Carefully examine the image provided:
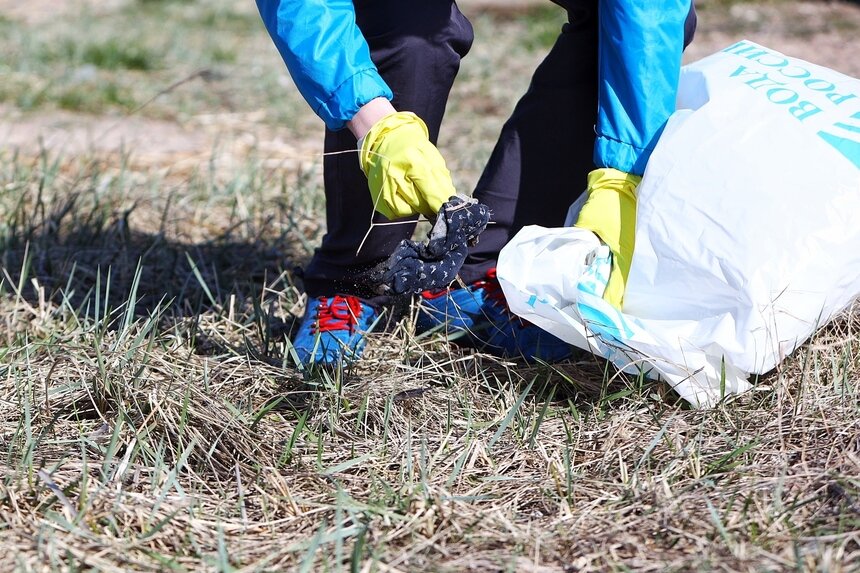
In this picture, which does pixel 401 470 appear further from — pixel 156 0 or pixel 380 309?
pixel 156 0

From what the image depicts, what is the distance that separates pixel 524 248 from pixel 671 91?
1.14 feet

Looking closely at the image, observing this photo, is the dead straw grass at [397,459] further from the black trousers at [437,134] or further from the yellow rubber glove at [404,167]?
the yellow rubber glove at [404,167]

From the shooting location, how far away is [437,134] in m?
1.67

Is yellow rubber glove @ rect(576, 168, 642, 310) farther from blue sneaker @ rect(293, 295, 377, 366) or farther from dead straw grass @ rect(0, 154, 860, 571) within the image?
blue sneaker @ rect(293, 295, 377, 366)

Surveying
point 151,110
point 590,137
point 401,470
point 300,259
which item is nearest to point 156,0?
point 151,110

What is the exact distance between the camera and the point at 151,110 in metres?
3.67

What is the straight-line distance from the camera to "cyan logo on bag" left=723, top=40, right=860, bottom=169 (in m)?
1.42

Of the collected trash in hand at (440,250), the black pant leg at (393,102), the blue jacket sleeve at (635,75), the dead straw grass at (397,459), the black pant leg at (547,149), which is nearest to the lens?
the dead straw grass at (397,459)

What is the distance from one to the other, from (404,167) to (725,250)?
18.9 inches

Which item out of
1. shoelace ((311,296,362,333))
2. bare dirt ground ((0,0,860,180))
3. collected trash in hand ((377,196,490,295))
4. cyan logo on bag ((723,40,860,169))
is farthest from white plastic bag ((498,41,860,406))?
bare dirt ground ((0,0,860,180))

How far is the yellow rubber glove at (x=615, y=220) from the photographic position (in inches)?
58.6

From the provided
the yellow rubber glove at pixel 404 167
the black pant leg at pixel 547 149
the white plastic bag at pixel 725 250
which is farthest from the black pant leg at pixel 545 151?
the yellow rubber glove at pixel 404 167

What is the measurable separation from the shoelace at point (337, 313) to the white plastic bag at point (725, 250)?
374mm

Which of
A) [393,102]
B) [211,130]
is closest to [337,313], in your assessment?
[393,102]
